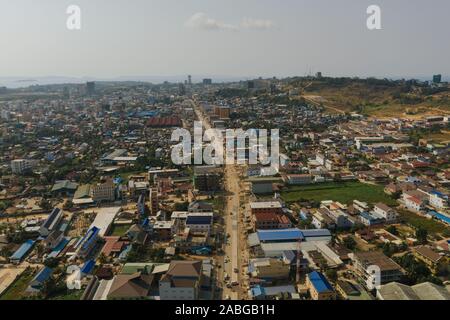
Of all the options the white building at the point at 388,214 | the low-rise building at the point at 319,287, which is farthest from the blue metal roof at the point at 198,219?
the white building at the point at 388,214

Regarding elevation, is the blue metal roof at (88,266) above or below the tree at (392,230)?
below

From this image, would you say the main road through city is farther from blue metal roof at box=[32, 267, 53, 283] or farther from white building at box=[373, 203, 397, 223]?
white building at box=[373, 203, 397, 223]

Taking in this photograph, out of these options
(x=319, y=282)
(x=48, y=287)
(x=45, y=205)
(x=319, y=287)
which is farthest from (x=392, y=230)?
(x=45, y=205)

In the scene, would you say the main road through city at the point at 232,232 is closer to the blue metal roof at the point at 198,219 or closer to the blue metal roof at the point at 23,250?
the blue metal roof at the point at 198,219

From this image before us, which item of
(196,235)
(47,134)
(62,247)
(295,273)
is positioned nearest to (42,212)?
(62,247)

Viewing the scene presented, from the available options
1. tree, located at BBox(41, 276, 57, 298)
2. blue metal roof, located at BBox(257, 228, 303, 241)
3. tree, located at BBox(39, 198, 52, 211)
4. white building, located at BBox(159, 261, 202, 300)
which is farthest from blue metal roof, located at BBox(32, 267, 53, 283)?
blue metal roof, located at BBox(257, 228, 303, 241)

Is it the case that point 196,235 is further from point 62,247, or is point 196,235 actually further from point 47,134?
point 47,134
